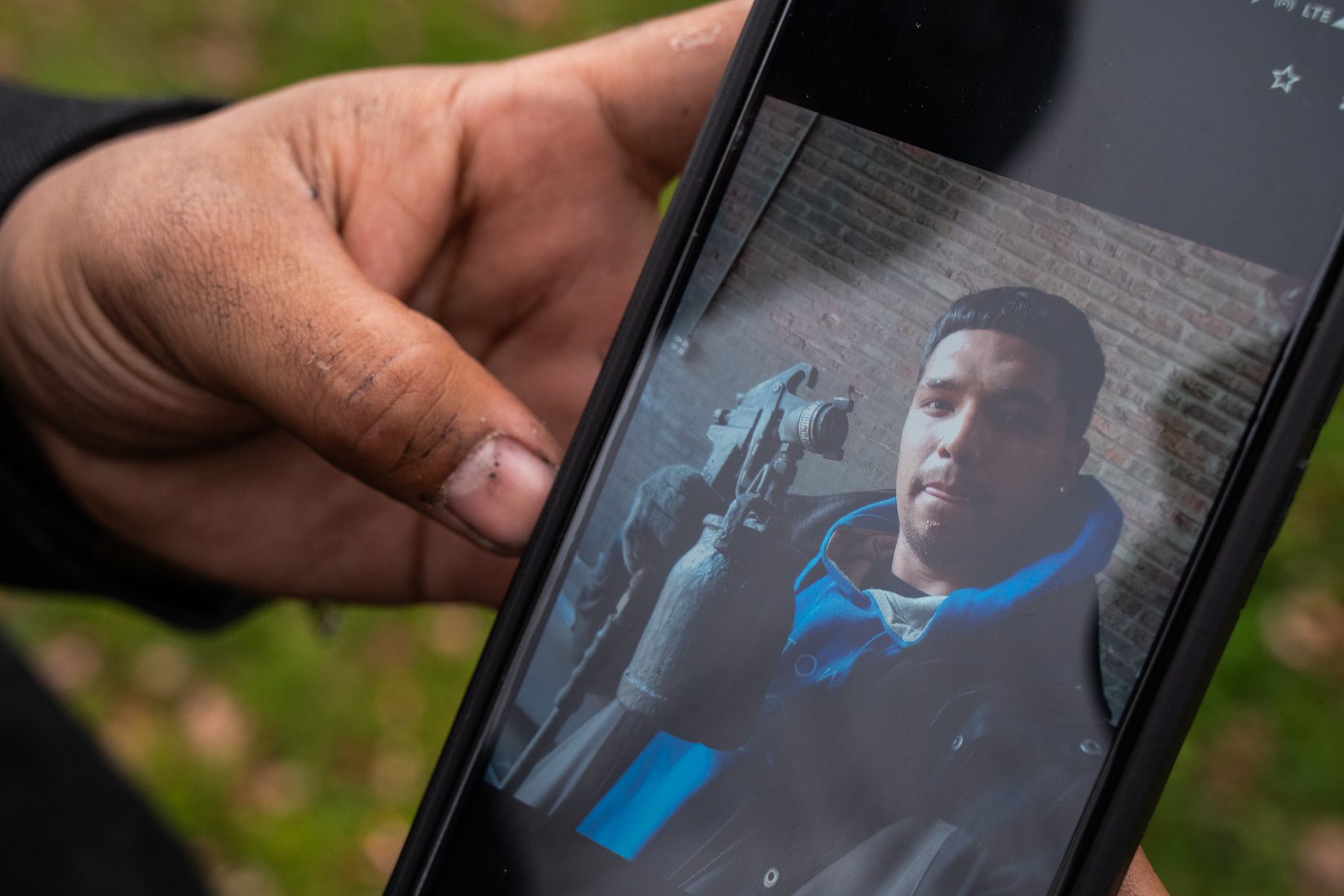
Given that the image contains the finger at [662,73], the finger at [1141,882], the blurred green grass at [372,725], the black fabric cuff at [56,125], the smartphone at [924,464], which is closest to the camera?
the smartphone at [924,464]

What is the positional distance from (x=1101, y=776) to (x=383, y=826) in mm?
1846

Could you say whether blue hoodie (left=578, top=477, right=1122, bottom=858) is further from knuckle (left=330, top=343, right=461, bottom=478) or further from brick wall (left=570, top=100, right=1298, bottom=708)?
knuckle (left=330, top=343, right=461, bottom=478)

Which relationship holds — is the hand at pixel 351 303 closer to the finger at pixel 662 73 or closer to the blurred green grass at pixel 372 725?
the finger at pixel 662 73

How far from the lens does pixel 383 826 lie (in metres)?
2.38

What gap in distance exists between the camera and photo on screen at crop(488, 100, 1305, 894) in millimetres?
936

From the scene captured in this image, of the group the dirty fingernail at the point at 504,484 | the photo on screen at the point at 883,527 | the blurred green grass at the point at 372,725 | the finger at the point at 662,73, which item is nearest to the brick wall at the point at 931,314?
the photo on screen at the point at 883,527

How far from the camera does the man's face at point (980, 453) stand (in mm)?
955

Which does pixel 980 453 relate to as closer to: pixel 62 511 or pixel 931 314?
pixel 931 314

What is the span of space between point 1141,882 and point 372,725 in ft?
6.04

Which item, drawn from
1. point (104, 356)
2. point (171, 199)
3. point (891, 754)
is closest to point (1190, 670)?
point (891, 754)

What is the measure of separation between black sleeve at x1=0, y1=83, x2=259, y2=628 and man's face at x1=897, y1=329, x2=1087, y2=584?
4.21 feet

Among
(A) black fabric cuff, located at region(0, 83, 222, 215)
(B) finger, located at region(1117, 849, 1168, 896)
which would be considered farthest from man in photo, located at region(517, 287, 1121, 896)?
(A) black fabric cuff, located at region(0, 83, 222, 215)

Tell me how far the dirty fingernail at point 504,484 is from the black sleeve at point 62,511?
2.63ft

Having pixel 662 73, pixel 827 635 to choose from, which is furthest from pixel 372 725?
pixel 827 635
